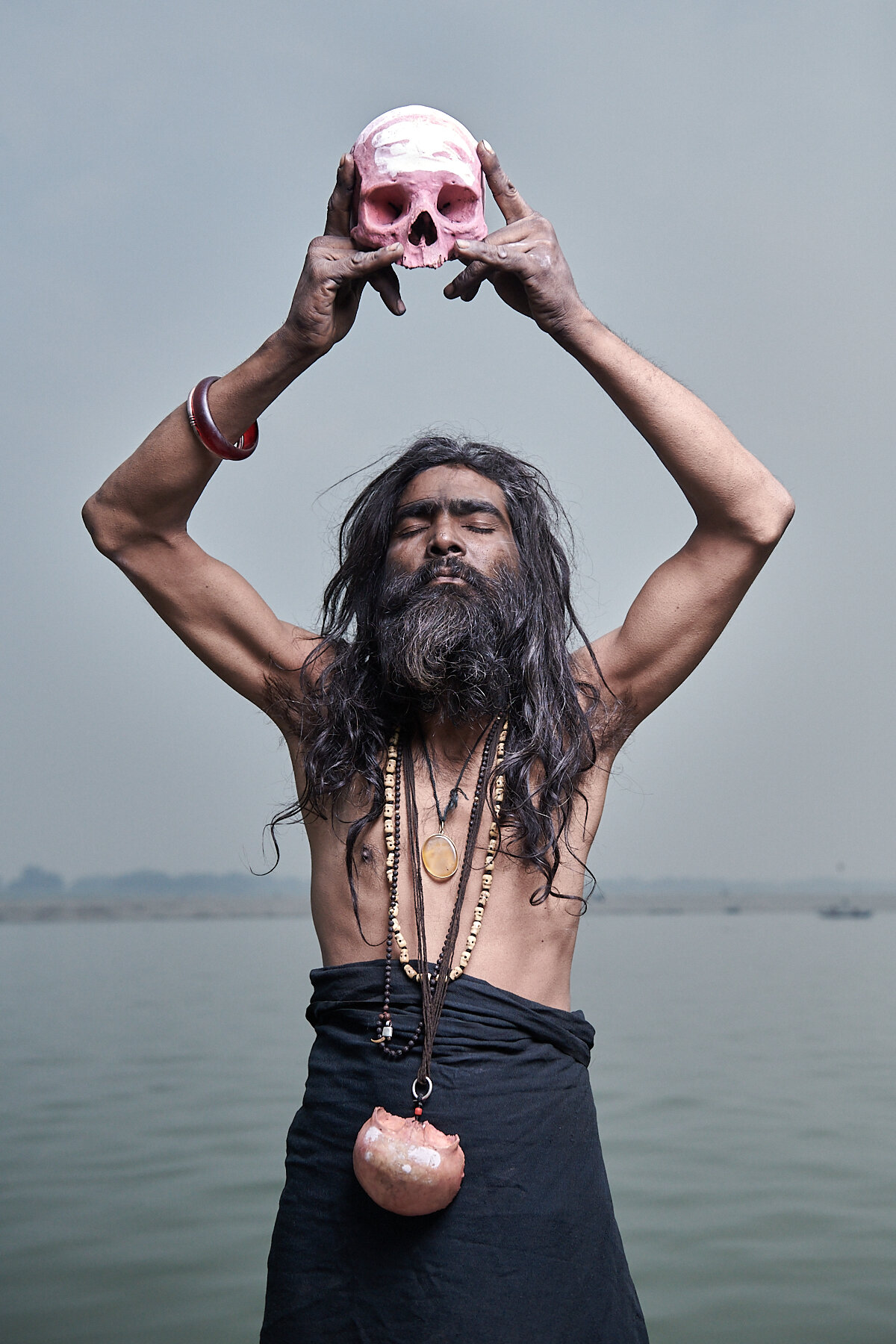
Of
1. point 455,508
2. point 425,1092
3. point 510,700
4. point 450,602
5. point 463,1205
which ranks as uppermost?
point 455,508

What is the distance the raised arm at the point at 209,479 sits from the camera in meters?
2.08

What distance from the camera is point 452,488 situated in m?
2.40

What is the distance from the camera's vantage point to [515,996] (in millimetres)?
2008

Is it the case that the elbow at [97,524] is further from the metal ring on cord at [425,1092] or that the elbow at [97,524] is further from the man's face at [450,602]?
the metal ring on cord at [425,1092]

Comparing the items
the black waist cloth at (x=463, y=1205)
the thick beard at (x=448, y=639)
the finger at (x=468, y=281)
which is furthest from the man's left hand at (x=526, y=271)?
the black waist cloth at (x=463, y=1205)

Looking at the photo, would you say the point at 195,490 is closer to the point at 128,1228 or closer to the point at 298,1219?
the point at 298,1219

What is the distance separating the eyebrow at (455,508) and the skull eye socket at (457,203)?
0.53m

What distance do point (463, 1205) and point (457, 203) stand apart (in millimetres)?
1823

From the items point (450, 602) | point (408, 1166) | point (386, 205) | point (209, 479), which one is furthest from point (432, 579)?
point (408, 1166)

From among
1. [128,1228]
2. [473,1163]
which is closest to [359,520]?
[473,1163]

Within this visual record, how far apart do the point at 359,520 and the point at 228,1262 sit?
3.29 meters

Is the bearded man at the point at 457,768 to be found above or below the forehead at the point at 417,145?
below

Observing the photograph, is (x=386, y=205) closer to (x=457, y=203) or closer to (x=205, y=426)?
(x=457, y=203)

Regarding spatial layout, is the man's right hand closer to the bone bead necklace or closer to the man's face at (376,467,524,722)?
the man's face at (376,467,524,722)
